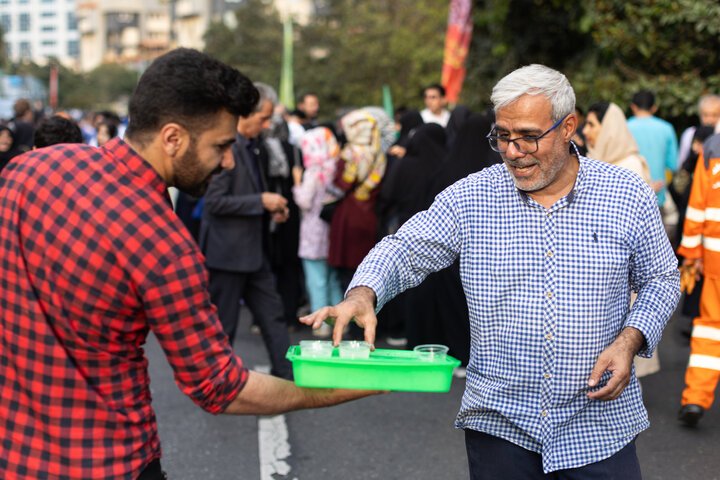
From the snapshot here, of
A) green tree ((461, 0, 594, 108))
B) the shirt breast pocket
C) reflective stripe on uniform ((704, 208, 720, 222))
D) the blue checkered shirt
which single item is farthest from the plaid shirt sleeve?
green tree ((461, 0, 594, 108))

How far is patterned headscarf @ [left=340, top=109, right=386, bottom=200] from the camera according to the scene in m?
7.88

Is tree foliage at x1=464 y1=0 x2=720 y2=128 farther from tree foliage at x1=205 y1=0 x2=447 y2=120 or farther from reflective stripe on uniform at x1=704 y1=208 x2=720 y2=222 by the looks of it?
tree foliage at x1=205 y1=0 x2=447 y2=120

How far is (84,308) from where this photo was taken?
1.99 m

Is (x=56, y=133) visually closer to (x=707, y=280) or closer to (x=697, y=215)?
(x=697, y=215)

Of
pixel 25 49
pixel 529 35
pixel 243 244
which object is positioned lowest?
pixel 25 49

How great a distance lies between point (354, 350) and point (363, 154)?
5.82 meters

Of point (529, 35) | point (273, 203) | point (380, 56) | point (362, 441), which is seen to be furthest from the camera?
point (380, 56)

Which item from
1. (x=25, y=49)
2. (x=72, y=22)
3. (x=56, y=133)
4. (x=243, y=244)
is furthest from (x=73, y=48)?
(x=243, y=244)

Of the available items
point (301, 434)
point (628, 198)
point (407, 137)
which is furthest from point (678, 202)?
point (628, 198)

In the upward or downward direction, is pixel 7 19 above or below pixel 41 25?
above

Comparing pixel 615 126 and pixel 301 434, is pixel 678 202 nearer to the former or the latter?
pixel 615 126

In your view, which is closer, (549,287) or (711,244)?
(549,287)

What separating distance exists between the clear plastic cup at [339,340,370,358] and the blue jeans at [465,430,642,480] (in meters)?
0.79

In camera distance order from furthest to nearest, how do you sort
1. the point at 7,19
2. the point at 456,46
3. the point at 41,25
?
the point at 7,19 → the point at 41,25 → the point at 456,46
